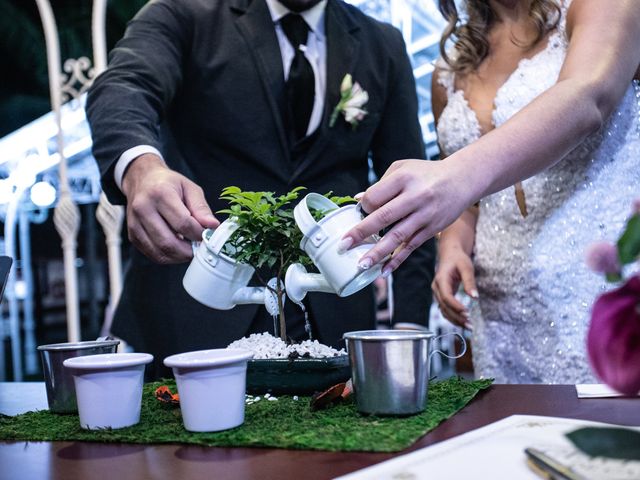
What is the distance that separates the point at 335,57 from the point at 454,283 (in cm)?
72

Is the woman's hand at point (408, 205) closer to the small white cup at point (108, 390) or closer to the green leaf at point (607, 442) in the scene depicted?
the small white cup at point (108, 390)

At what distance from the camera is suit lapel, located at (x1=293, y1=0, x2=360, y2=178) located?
1.85 metres

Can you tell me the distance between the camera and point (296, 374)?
110 centimetres

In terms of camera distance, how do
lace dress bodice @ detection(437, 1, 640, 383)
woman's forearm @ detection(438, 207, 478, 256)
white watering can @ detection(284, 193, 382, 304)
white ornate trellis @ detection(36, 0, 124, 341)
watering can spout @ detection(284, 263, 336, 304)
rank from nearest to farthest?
white watering can @ detection(284, 193, 382, 304)
watering can spout @ detection(284, 263, 336, 304)
lace dress bodice @ detection(437, 1, 640, 383)
woman's forearm @ detection(438, 207, 478, 256)
white ornate trellis @ detection(36, 0, 124, 341)

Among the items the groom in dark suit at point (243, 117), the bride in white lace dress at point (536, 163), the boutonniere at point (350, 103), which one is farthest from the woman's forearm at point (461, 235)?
the boutonniere at point (350, 103)

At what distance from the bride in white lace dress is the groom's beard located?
0.36 meters

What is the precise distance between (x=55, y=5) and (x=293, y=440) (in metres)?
6.40

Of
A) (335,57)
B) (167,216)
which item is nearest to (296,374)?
(167,216)

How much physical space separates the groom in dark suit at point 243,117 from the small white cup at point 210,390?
0.79 metres

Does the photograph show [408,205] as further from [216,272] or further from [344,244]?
[216,272]

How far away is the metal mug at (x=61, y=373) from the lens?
1.10m

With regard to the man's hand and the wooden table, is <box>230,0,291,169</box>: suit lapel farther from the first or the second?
the wooden table

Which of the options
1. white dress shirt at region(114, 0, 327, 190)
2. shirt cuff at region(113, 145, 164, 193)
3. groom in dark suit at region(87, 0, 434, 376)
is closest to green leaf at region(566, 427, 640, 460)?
shirt cuff at region(113, 145, 164, 193)

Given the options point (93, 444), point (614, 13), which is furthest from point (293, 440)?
point (614, 13)
